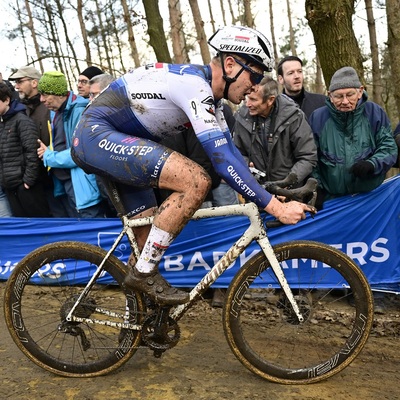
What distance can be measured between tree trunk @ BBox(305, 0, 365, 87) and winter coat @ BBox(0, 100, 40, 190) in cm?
375

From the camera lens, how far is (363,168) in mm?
4164

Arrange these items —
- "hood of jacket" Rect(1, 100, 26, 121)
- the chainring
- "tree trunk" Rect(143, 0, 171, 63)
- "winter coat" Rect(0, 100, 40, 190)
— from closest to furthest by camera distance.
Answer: the chainring
"winter coat" Rect(0, 100, 40, 190)
"hood of jacket" Rect(1, 100, 26, 121)
"tree trunk" Rect(143, 0, 171, 63)

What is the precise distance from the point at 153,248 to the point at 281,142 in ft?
6.66

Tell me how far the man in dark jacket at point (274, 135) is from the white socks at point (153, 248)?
5.88 feet

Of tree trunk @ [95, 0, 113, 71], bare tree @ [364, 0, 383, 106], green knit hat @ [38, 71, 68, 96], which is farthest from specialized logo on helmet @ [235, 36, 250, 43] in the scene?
tree trunk @ [95, 0, 113, 71]

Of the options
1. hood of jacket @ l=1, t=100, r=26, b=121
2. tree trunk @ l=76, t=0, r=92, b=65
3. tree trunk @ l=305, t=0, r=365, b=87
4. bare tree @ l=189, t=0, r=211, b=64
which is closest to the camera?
hood of jacket @ l=1, t=100, r=26, b=121

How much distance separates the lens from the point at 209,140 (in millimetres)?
2801

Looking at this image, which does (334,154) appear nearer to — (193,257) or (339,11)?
(193,257)

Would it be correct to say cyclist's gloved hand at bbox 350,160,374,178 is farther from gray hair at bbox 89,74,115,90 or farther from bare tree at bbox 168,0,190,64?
bare tree at bbox 168,0,190,64

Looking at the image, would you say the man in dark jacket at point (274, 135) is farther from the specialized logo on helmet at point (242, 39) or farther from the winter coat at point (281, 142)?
the specialized logo on helmet at point (242, 39)

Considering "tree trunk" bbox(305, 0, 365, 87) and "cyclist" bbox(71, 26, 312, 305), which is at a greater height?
"tree trunk" bbox(305, 0, 365, 87)

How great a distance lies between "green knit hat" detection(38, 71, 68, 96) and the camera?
17.9 ft

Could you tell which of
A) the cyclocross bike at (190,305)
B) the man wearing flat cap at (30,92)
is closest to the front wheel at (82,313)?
the cyclocross bike at (190,305)

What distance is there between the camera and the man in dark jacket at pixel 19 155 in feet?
18.3
